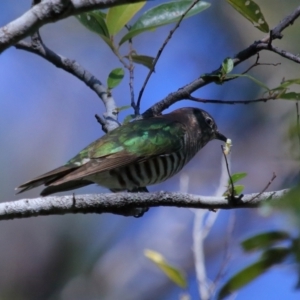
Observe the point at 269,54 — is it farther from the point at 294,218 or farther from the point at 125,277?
the point at 294,218

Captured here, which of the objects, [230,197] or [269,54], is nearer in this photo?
[230,197]

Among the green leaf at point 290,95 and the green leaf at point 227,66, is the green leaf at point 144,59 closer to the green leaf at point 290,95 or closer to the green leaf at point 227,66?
the green leaf at point 227,66

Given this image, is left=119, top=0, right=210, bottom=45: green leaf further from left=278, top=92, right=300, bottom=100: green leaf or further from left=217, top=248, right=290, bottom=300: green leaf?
left=217, top=248, right=290, bottom=300: green leaf

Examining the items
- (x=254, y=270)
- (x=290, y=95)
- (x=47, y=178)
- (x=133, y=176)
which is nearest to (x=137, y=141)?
(x=133, y=176)

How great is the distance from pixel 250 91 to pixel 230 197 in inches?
220

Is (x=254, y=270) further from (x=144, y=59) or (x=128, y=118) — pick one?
(x=128, y=118)

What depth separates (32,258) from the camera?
838 centimetres

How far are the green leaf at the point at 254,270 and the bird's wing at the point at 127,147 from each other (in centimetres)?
268

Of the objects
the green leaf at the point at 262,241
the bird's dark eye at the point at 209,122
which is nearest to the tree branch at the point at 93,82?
the bird's dark eye at the point at 209,122

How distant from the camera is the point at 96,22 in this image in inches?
147

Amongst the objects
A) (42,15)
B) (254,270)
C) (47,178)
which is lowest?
(254,270)

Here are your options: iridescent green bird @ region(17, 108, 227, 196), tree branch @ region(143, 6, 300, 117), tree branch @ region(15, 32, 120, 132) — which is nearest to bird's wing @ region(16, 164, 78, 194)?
iridescent green bird @ region(17, 108, 227, 196)

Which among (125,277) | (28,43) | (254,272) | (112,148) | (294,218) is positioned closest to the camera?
(294,218)

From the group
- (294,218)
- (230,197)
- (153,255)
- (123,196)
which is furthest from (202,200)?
(294,218)
